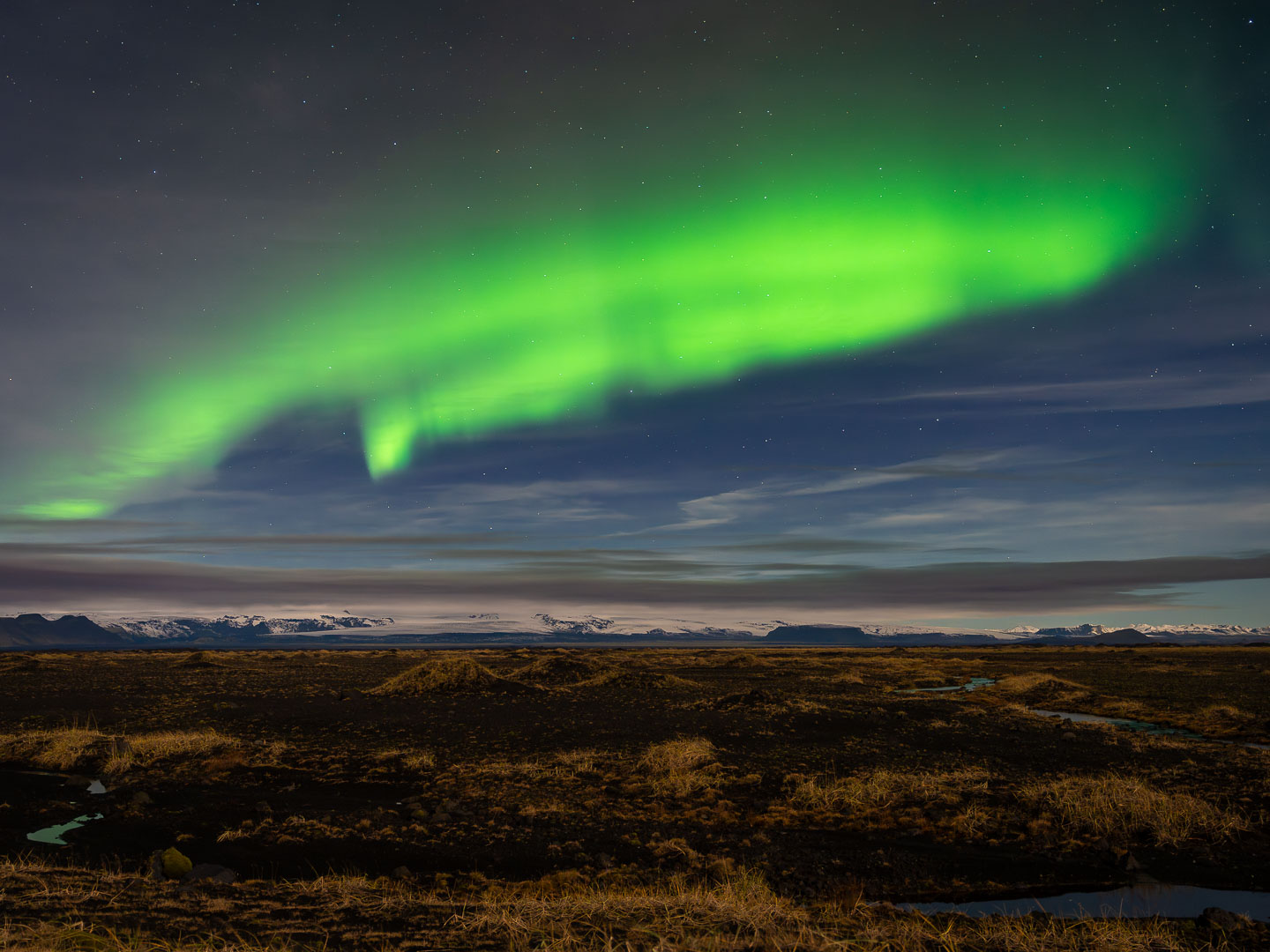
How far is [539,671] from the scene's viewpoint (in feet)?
168

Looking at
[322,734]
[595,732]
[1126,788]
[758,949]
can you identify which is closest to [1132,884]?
[1126,788]

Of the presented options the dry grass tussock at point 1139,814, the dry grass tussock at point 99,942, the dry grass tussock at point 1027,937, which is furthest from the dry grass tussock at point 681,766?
the dry grass tussock at point 99,942

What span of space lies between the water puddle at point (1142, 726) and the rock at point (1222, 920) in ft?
66.4

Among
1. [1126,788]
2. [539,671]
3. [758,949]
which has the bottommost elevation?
[539,671]

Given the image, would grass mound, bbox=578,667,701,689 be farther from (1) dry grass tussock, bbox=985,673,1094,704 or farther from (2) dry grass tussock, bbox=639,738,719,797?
(2) dry grass tussock, bbox=639,738,719,797

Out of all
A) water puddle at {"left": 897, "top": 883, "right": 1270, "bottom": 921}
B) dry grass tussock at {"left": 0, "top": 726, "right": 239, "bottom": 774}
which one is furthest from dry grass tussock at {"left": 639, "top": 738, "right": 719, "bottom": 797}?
dry grass tussock at {"left": 0, "top": 726, "right": 239, "bottom": 774}

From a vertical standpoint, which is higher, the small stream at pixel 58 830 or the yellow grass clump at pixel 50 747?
the small stream at pixel 58 830

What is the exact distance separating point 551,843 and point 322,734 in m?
18.4

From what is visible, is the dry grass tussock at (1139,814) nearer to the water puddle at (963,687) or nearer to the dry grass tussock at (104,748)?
the dry grass tussock at (104,748)

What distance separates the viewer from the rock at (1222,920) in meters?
9.52

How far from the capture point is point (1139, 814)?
15156 millimetres

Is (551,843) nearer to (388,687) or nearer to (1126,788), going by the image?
(1126,788)

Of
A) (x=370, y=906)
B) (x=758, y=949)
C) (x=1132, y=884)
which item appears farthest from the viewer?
(x=1132, y=884)

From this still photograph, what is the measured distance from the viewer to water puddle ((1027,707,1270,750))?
26.7 meters
